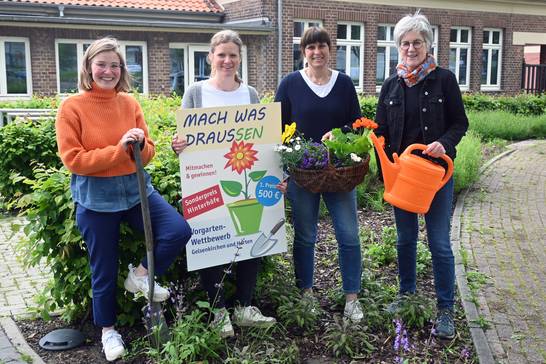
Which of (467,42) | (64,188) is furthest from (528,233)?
(467,42)

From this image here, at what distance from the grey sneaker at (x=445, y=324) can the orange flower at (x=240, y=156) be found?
5.26 feet

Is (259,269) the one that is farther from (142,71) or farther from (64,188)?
(142,71)

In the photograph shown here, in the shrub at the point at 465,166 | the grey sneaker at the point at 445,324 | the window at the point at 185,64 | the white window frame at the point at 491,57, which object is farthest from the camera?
the white window frame at the point at 491,57

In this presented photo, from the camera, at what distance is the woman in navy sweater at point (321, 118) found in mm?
4191

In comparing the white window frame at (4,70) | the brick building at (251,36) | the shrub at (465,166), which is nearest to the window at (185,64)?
the brick building at (251,36)

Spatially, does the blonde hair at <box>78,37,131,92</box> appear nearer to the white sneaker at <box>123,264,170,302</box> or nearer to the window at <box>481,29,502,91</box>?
the white sneaker at <box>123,264,170,302</box>

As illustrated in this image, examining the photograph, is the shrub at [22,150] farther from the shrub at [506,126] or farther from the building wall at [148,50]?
the building wall at [148,50]

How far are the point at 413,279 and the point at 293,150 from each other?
1.30 metres

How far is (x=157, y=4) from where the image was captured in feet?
70.1

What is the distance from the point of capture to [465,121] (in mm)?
4121

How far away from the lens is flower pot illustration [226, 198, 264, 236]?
4.15 meters

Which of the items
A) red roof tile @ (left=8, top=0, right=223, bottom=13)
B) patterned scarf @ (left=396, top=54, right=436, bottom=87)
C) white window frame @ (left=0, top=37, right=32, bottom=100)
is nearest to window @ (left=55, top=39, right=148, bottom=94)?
white window frame @ (left=0, top=37, right=32, bottom=100)

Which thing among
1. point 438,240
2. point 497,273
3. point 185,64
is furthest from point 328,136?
point 185,64

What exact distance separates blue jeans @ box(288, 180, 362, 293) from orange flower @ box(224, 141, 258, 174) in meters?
0.35
